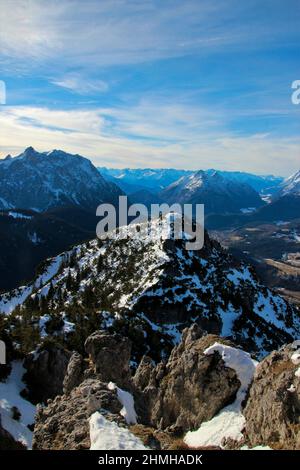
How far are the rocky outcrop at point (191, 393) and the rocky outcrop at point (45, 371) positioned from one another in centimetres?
1122

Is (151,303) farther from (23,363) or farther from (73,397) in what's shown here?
(73,397)

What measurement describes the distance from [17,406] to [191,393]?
19068 millimetres

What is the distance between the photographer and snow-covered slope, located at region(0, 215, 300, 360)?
397 ft

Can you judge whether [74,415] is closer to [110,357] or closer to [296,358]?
[296,358]

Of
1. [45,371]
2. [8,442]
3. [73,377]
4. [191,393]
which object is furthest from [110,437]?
[45,371]

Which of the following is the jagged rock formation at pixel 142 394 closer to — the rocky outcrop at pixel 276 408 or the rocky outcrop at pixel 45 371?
the rocky outcrop at pixel 45 371

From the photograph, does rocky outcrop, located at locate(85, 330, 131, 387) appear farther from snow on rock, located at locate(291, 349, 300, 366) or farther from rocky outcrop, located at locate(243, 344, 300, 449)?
snow on rock, located at locate(291, 349, 300, 366)

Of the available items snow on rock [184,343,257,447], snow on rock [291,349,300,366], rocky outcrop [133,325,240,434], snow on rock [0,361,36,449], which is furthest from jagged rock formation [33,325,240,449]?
snow on rock [291,349,300,366]

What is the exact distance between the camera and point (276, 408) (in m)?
32.1

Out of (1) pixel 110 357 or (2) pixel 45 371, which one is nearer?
(1) pixel 110 357

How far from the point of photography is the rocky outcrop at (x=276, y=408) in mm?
30453

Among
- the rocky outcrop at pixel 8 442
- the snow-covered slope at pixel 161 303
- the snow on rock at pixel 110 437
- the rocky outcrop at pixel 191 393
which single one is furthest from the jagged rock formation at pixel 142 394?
the snow-covered slope at pixel 161 303

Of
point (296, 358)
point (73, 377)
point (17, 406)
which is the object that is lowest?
point (17, 406)
